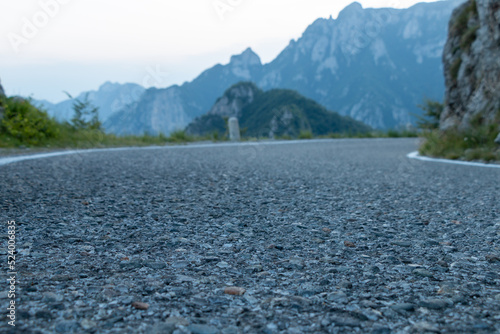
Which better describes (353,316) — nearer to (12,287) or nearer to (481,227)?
(12,287)

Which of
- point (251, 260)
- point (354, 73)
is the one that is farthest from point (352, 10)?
point (251, 260)

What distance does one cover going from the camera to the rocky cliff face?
37.4 feet

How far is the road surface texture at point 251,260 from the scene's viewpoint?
5.39 ft

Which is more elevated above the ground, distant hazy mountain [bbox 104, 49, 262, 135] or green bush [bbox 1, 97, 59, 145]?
distant hazy mountain [bbox 104, 49, 262, 135]

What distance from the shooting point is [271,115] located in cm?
5150

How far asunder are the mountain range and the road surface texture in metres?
65.3

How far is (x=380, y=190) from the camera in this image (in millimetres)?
5223

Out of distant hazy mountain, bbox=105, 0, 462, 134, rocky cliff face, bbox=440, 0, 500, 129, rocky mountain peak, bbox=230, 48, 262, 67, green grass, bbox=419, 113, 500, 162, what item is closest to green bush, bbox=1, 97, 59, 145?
green grass, bbox=419, 113, 500, 162

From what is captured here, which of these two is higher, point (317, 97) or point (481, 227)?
point (317, 97)

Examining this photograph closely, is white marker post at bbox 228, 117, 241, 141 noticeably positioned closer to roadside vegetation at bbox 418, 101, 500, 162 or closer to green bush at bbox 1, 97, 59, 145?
green bush at bbox 1, 97, 59, 145

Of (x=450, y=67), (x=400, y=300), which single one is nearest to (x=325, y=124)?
(x=450, y=67)

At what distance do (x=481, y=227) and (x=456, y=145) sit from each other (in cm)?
870

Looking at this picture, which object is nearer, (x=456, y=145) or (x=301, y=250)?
(x=301, y=250)

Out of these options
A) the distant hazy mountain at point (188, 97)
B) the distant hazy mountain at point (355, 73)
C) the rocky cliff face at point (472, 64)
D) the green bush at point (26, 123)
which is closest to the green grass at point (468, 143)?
the rocky cliff face at point (472, 64)
